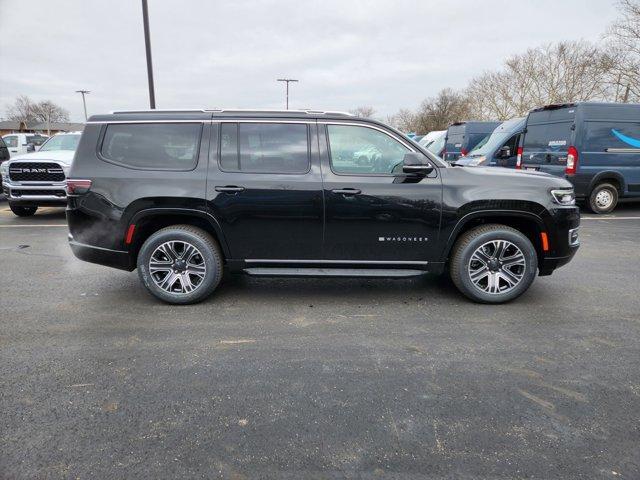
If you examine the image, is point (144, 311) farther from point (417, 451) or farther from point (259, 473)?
point (417, 451)

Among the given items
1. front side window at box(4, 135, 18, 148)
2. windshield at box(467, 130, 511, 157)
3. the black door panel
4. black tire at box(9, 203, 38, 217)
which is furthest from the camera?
front side window at box(4, 135, 18, 148)

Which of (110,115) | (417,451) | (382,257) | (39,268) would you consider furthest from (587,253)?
(39,268)

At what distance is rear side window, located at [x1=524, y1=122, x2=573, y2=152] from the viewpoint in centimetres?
983

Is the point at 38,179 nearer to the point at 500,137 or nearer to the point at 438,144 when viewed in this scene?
the point at 500,137

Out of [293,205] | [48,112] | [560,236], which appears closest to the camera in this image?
[293,205]

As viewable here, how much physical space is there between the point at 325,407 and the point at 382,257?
1.99 m

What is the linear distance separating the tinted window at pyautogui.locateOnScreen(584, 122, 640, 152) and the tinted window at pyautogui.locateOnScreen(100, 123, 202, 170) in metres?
9.04

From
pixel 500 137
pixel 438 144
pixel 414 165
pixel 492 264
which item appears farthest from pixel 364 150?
pixel 438 144

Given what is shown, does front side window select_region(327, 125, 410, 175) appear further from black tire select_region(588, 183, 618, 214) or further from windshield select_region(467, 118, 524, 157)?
windshield select_region(467, 118, 524, 157)

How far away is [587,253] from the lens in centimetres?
662

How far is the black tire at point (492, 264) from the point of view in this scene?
171 inches

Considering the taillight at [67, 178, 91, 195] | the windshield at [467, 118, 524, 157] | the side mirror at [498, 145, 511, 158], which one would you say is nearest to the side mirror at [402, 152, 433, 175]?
the taillight at [67, 178, 91, 195]

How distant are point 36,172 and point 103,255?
6466 millimetres

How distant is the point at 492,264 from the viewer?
441cm
